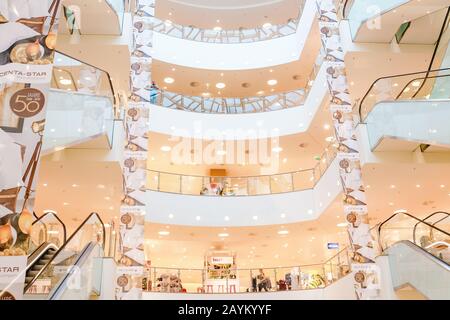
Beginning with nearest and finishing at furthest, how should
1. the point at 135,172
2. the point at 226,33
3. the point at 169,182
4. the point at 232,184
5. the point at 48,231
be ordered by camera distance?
the point at 48,231 → the point at 135,172 → the point at 169,182 → the point at 232,184 → the point at 226,33

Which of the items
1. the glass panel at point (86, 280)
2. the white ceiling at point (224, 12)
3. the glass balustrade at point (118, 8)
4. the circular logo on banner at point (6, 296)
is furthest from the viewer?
the white ceiling at point (224, 12)

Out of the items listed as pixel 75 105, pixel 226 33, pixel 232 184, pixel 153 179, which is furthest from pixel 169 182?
pixel 226 33

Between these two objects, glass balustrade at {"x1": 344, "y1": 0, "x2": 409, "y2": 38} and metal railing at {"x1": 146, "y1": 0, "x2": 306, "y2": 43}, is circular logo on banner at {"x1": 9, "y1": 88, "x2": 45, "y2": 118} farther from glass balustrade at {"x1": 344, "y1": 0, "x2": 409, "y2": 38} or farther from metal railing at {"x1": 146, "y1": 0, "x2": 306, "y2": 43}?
metal railing at {"x1": 146, "y1": 0, "x2": 306, "y2": 43}

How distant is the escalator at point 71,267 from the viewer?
6524 mm

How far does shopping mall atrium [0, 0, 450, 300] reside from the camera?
6.65 metres

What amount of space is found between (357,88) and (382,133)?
4.51 m

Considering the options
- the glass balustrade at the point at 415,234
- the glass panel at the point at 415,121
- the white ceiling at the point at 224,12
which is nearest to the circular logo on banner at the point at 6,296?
the glass balustrade at the point at 415,234

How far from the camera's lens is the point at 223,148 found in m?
17.9

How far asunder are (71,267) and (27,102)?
104 inches

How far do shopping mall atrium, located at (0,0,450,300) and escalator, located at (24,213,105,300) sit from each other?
4 cm

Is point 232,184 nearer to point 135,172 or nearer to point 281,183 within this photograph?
point 281,183

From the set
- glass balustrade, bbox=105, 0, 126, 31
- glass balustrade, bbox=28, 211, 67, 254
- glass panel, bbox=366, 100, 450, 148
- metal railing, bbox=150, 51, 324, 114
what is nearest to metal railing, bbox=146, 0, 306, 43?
metal railing, bbox=150, 51, 324, 114

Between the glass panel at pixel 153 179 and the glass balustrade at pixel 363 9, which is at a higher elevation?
the glass balustrade at pixel 363 9

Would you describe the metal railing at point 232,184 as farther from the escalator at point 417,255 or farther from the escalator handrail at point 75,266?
the escalator handrail at point 75,266
